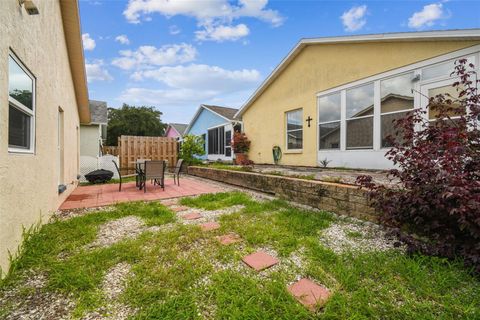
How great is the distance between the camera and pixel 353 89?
7.15 metres

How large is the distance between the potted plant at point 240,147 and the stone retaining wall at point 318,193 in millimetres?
5531

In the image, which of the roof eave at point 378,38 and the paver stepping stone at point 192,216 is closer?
the paver stepping stone at point 192,216

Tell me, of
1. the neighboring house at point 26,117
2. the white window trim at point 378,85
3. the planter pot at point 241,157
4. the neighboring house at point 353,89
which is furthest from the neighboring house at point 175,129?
the neighboring house at point 26,117

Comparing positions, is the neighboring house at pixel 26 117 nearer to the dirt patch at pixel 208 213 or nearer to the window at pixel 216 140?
the dirt patch at pixel 208 213

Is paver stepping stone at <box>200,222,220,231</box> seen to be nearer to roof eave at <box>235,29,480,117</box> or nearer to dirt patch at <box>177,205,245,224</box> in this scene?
dirt patch at <box>177,205,245,224</box>

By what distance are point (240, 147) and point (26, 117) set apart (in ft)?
31.6

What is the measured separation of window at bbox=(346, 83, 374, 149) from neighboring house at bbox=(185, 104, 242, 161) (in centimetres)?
734

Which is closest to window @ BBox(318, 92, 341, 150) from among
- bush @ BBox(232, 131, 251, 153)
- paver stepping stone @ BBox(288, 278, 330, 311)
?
bush @ BBox(232, 131, 251, 153)

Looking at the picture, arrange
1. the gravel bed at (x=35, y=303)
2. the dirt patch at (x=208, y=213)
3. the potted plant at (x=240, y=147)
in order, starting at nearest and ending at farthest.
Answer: the gravel bed at (x=35, y=303) → the dirt patch at (x=208, y=213) → the potted plant at (x=240, y=147)

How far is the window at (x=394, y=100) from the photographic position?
5820 mm

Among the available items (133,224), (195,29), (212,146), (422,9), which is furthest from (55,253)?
(212,146)

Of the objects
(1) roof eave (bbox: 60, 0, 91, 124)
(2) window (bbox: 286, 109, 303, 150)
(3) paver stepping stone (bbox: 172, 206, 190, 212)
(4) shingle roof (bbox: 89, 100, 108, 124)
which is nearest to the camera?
(3) paver stepping stone (bbox: 172, 206, 190, 212)

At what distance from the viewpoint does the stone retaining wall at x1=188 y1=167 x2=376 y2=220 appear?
349cm

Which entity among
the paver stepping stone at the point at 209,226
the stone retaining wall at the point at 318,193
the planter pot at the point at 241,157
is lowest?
the paver stepping stone at the point at 209,226
